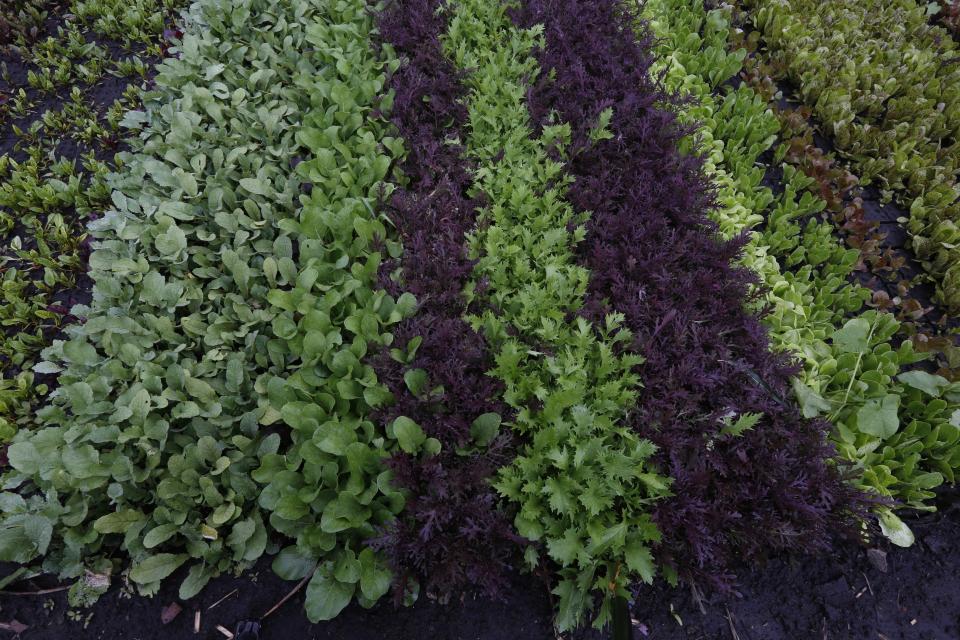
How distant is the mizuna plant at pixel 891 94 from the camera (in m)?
3.42

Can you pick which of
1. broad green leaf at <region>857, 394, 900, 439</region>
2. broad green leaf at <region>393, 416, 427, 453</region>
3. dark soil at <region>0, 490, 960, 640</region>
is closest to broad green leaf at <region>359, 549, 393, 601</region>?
dark soil at <region>0, 490, 960, 640</region>

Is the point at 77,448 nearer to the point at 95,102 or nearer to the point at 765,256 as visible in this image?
the point at 95,102

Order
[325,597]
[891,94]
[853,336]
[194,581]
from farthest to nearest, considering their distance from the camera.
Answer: [891,94] → [853,336] → [194,581] → [325,597]

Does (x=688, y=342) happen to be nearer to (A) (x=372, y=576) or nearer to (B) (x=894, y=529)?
(B) (x=894, y=529)

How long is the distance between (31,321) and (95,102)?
223cm

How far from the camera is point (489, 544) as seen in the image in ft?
7.12

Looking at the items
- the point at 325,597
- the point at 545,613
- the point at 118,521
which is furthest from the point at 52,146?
the point at 545,613

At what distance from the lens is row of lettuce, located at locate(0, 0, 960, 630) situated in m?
2.22

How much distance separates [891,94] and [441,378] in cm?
437

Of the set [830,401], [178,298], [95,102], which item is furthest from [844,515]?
[95,102]

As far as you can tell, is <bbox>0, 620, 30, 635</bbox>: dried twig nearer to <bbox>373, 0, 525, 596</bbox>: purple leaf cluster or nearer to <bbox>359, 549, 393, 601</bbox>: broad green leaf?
<bbox>359, 549, 393, 601</bbox>: broad green leaf

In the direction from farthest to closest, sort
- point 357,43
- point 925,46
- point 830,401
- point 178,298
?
point 925,46 → point 357,43 → point 178,298 → point 830,401

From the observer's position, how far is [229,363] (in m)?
2.62

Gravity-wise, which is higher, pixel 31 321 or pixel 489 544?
pixel 489 544
